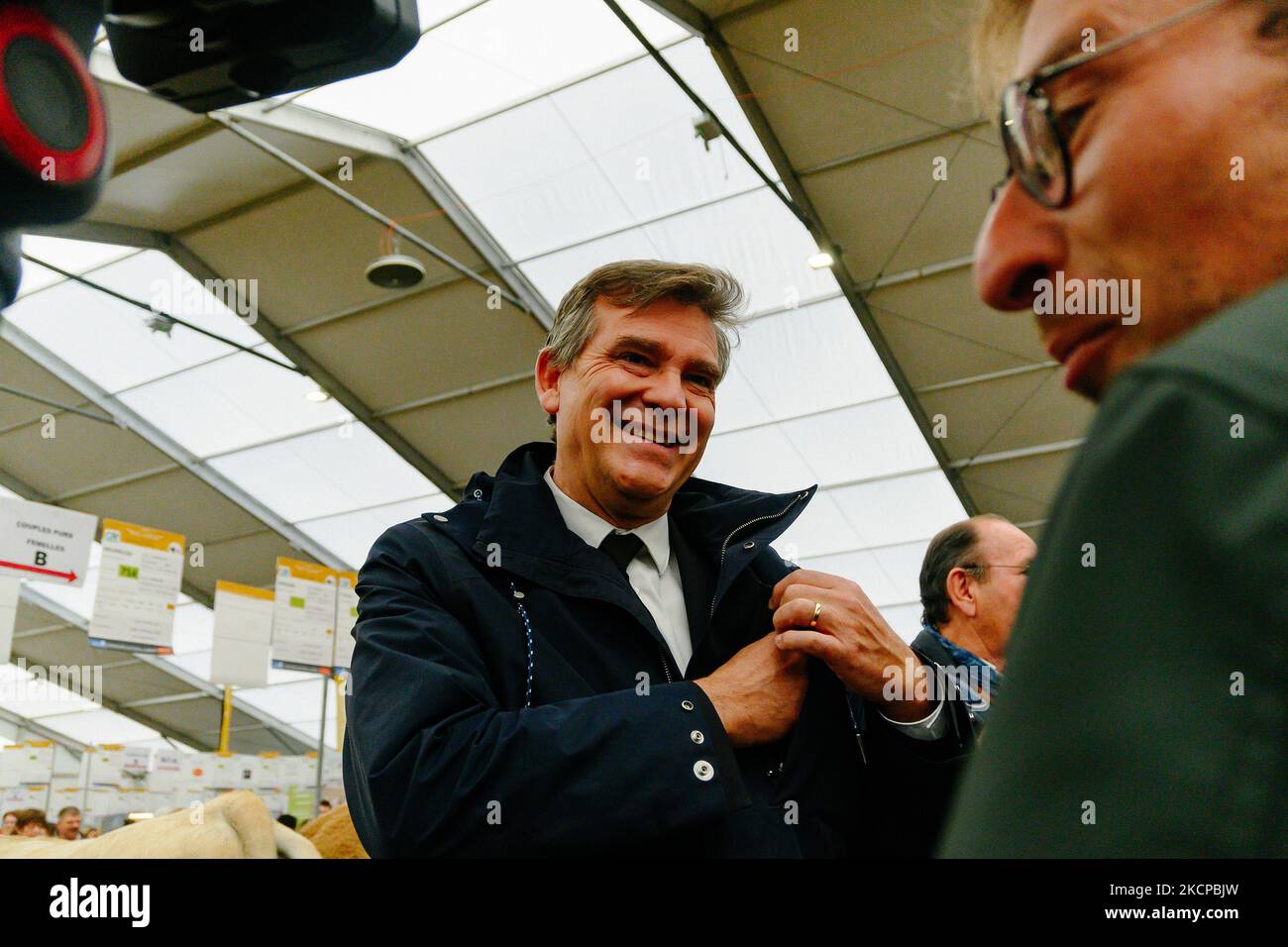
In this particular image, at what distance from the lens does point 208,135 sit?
28.0 feet

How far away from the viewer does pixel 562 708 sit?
1053mm

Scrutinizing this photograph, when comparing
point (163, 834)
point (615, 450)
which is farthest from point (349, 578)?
point (615, 450)

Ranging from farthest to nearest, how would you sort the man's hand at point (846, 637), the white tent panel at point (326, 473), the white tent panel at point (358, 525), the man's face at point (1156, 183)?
the white tent panel at point (358, 525)
the white tent panel at point (326, 473)
the man's hand at point (846, 637)
the man's face at point (1156, 183)

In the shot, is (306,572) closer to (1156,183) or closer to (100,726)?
(1156,183)

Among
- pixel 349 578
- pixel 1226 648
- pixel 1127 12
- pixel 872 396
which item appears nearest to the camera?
pixel 1226 648

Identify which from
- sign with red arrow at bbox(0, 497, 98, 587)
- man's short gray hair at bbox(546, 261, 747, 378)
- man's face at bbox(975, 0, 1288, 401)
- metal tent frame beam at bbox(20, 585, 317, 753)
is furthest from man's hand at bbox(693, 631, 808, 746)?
metal tent frame beam at bbox(20, 585, 317, 753)

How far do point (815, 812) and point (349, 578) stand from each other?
815 centimetres

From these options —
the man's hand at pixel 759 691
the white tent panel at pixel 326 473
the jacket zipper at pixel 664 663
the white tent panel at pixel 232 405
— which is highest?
the white tent panel at pixel 232 405

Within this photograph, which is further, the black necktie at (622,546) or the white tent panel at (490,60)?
the white tent panel at (490,60)

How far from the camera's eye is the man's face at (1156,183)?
45 centimetres

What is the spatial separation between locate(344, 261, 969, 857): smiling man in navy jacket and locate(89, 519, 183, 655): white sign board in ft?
24.5

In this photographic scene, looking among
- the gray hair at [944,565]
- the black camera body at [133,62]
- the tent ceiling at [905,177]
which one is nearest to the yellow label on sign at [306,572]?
the tent ceiling at [905,177]

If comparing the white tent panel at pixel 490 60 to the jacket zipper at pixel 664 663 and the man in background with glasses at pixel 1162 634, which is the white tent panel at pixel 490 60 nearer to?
the jacket zipper at pixel 664 663
